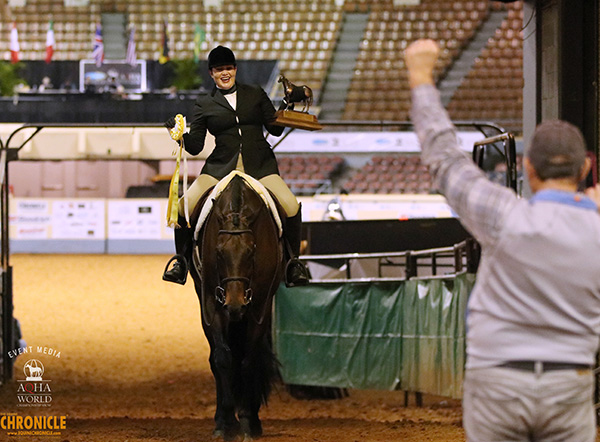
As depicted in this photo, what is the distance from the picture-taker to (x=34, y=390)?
11031 mm

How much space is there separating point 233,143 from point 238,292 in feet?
4.27

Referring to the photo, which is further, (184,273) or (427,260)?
(427,260)

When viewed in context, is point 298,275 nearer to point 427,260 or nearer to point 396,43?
point 427,260

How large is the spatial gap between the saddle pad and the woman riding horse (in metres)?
0.20

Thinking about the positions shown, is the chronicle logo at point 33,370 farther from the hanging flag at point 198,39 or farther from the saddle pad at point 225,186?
the hanging flag at point 198,39

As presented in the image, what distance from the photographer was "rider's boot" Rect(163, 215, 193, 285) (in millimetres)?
7777

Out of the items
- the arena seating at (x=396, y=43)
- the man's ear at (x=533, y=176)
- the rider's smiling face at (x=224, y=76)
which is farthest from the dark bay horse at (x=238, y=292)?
the arena seating at (x=396, y=43)

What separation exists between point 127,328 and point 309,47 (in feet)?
61.5

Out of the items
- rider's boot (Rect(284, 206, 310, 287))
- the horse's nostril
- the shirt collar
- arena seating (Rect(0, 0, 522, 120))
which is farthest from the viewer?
arena seating (Rect(0, 0, 522, 120))

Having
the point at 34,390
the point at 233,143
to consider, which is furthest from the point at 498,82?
the point at 233,143

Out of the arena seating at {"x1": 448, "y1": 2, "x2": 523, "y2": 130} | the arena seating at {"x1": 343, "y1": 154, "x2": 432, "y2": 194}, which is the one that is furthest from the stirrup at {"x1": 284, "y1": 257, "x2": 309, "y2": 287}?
the arena seating at {"x1": 448, "y1": 2, "x2": 523, "y2": 130}

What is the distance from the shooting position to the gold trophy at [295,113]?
7441 mm

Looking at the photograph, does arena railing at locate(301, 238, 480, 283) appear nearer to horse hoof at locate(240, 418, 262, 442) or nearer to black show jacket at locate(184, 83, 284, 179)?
black show jacket at locate(184, 83, 284, 179)

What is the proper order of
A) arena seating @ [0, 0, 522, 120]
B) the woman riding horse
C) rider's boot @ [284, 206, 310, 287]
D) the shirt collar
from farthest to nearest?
arena seating @ [0, 0, 522, 120]
rider's boot @ [284, 206, 310, 287]
the woman riding horse
the shirt collar
